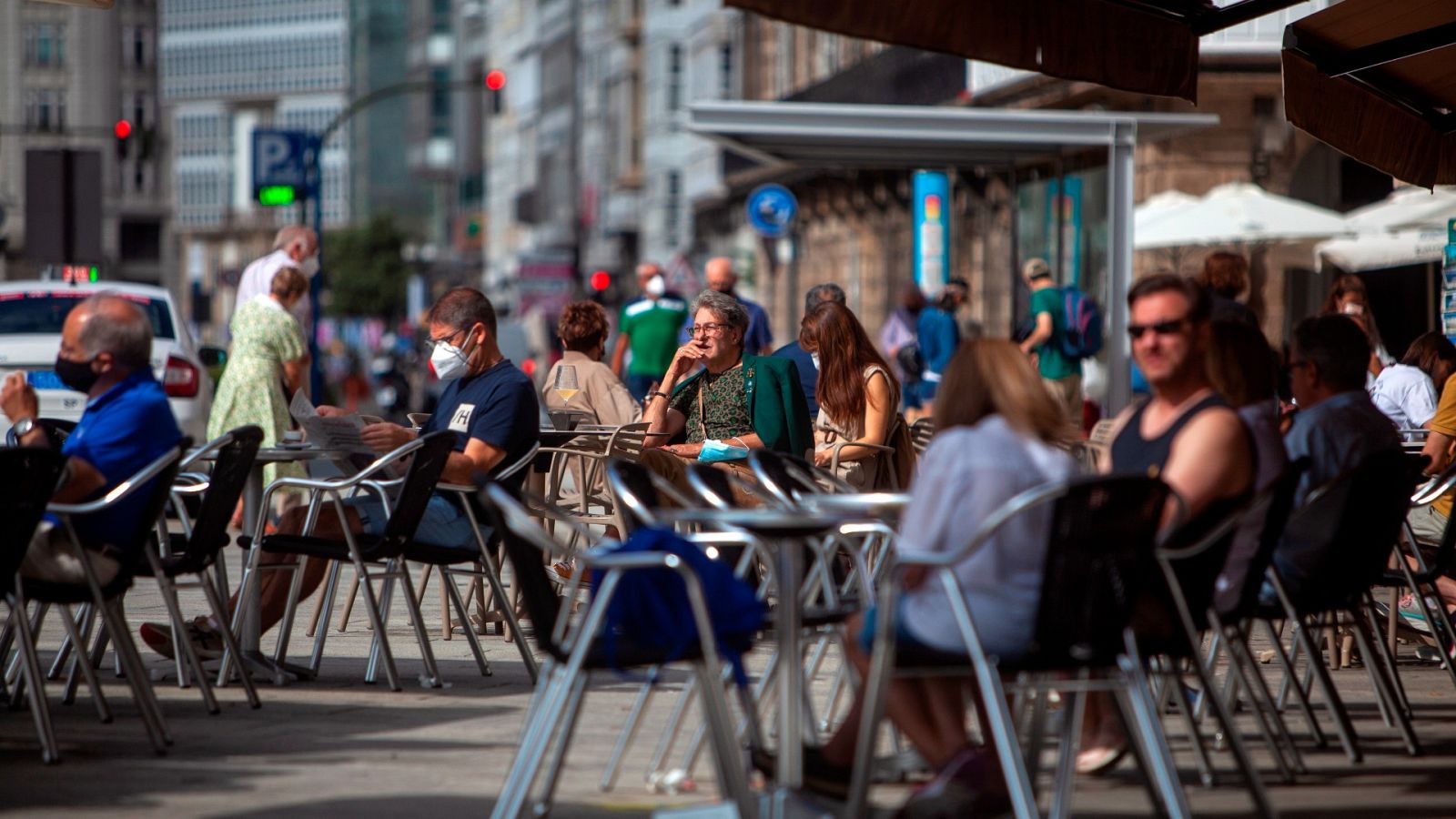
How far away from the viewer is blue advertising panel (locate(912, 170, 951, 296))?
28.8 metres

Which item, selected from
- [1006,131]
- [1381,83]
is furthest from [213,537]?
[1006,131]

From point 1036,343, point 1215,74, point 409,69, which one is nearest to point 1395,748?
point 1036,343

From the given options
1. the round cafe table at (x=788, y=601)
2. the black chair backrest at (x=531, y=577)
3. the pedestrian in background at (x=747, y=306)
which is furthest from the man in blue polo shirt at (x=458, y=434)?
the pedestrian in background at (x=747, y=306)

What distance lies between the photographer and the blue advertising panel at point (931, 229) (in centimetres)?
2883

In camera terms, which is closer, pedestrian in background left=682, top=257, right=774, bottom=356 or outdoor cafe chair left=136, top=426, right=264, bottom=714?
outdoor cafe chair left=136, top=426, right=264, bottom=714

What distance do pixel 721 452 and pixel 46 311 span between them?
857 centimetres

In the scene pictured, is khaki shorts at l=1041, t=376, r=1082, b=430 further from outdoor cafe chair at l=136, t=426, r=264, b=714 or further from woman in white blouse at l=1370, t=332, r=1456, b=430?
outdoor cafe chair at l=136, t=426, r=264, b=714

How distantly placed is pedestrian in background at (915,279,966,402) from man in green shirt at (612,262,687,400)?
10.9 ft

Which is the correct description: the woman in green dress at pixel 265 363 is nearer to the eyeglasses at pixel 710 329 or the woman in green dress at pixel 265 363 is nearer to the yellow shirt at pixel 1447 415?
the eyeglasses at pixel 710 329

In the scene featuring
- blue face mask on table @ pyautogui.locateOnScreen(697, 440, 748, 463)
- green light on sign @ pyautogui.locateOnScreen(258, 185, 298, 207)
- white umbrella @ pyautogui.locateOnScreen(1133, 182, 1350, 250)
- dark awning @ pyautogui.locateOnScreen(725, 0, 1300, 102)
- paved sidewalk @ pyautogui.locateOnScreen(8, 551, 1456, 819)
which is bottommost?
paved sidewalk @ pyautogui.locateOnScreen(8, 551, 1456, 819)

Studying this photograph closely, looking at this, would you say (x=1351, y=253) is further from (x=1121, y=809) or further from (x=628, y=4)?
(x=628, y=4)

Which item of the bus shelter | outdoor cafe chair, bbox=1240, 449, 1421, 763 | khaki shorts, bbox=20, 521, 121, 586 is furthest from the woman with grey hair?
the bus shelter

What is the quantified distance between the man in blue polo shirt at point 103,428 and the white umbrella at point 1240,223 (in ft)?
44.1

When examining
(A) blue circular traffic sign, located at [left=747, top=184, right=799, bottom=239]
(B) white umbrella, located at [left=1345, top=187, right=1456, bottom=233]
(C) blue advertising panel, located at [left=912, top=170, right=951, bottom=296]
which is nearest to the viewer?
(B) white umbrella, located at [left=1345, top=187, right=1456, bottom=233]
